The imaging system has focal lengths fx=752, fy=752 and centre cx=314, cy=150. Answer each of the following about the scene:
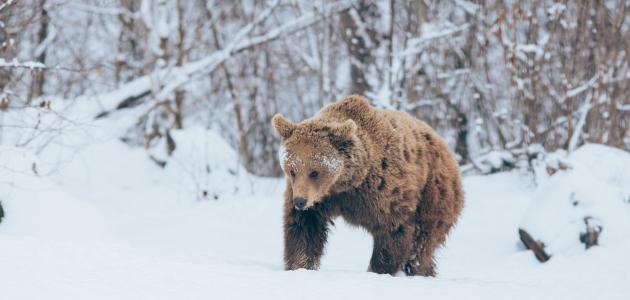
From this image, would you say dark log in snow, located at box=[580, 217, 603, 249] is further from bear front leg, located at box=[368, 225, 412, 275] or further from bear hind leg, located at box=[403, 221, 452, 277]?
bear front leg, located at box=[368, 225, 412, 275]

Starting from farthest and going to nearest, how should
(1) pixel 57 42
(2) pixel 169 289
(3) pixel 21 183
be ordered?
(1) pixel 57 42, (3) pixel 21 183, (2) pixel 169 289

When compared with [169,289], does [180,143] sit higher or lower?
lower

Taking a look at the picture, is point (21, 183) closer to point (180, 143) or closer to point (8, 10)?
point (8, 10)

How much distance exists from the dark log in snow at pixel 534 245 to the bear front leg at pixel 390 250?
2731 mm

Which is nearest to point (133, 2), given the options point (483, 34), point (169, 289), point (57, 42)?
point (57, 42)

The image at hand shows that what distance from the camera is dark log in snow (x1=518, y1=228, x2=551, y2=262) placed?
778 cm

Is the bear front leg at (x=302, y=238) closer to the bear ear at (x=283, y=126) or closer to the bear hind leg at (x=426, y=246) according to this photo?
the bear ear at (x=283, y=126)

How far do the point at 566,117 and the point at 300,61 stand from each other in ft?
23.3

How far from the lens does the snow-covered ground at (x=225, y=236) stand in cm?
414

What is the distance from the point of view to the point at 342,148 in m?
5.29

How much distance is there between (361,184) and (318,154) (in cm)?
39

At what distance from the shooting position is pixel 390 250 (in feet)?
18.2

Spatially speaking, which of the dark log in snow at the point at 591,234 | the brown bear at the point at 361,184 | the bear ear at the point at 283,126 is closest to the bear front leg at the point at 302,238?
the brown bear at the point at 361,184

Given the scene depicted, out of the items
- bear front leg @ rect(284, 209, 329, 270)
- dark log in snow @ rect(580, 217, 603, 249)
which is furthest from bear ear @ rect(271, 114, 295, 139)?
dark log in snow @ rect(580, 217, 603, 249)
